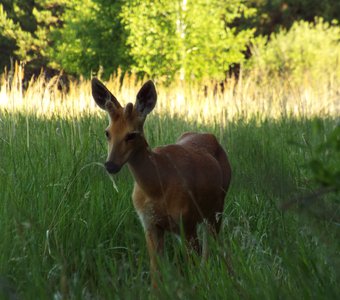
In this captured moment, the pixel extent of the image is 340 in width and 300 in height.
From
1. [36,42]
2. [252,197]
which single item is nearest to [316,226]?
[252,197]

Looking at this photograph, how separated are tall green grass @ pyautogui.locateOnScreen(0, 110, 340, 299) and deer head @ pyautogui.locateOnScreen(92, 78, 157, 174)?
32 centimetres

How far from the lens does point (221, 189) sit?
14.2ft

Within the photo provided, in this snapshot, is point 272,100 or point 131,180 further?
point 272,100

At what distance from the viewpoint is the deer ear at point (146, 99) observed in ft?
13.4

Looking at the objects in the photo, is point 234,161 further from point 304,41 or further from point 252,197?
point 304,41

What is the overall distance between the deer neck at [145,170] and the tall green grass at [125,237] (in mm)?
309

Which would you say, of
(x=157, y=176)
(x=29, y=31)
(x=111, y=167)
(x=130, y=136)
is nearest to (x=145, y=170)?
(x=157, y=176)

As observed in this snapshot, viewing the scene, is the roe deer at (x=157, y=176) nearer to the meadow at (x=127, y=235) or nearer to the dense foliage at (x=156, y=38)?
the meadow at (x=127, y=235)

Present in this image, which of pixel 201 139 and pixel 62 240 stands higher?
pixel 201 139

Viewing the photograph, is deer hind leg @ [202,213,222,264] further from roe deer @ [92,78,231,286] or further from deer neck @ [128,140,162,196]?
deer neck @ [128,140,162,196]

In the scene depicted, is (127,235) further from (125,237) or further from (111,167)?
(111,167)

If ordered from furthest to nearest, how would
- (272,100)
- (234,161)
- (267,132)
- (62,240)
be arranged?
1. (272,100)
2. (267,132)
3. (234,161)
4. (62,240)

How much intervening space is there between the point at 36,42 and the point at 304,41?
1563 cm

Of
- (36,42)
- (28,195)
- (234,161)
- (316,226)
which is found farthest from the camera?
(36,42)
